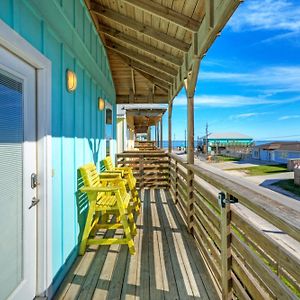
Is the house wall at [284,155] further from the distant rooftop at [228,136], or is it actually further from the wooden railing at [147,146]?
the distant rooftop at [228,136]

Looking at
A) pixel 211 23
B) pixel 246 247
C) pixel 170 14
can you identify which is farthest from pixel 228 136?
pixel 246 247

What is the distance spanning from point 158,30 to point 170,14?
711 millimetres

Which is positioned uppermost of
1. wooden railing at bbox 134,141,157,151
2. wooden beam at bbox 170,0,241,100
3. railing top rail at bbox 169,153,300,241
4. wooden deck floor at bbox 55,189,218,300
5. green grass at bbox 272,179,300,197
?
wooden beam at bbox 170,0,241,100

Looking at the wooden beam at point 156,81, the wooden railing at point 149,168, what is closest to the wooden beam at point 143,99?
the wooden beam at point 156,81

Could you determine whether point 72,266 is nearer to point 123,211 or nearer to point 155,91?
point 123,211

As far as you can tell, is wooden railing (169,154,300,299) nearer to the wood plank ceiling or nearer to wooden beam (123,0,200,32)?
the wood plank ceiling

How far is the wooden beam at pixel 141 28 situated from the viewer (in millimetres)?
3729

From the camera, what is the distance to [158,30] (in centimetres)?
372

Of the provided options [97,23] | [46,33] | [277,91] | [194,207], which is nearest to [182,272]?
[194,207]

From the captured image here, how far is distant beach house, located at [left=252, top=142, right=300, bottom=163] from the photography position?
2484 centimetres

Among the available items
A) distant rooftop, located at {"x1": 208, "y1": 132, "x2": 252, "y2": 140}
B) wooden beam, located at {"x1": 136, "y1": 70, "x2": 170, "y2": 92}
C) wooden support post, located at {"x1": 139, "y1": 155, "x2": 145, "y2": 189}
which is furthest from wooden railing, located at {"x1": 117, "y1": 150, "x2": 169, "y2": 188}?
distant rooftop, located at {"x1": 208, "y1": 132, "x2": 252, "y2": 140}

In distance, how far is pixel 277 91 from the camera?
75.4 metres

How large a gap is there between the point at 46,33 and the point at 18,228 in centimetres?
153

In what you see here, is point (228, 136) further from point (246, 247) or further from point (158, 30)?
point (246, 247)
